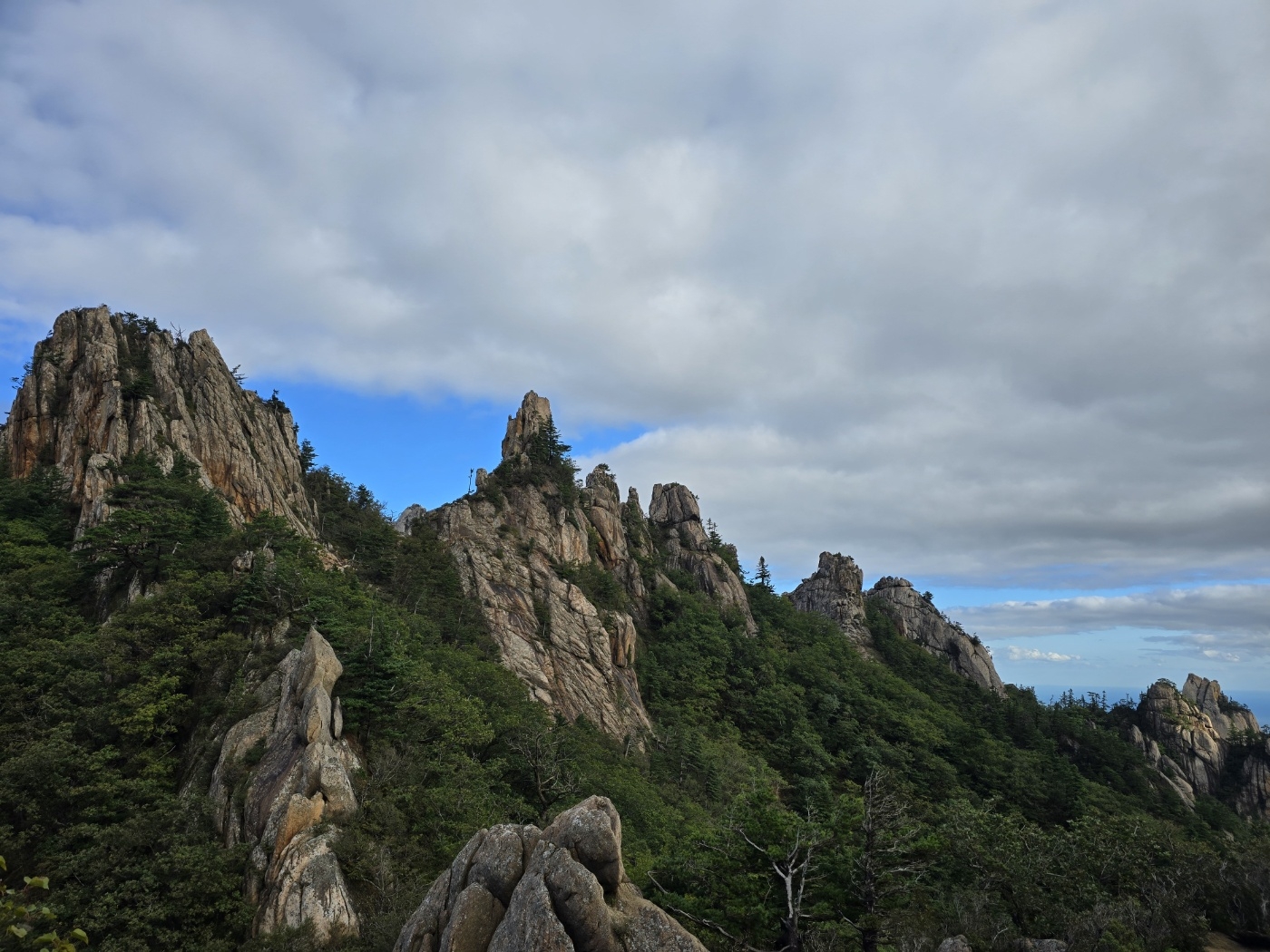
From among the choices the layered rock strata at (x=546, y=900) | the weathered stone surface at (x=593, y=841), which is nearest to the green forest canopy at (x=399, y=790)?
the layered rock strata at (x=546, y=900)

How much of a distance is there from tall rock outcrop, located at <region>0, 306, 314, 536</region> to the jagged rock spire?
2550 cm

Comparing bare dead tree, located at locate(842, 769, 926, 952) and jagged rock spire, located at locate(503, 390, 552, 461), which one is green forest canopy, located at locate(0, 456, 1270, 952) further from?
jagged rock spire, located at locate(503, 390, 552, 461)

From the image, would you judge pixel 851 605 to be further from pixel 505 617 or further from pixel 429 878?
pixel 429 878

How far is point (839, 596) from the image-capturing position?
339ft

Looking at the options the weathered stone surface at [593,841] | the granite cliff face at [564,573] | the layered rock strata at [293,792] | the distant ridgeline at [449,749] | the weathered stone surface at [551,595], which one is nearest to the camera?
the weathered stone surface at [593,841]

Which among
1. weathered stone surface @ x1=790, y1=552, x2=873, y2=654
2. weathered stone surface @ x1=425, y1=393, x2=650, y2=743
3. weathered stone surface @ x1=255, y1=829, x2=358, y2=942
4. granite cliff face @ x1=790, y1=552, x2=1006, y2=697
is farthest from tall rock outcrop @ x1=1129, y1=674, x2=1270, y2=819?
weathered stone surface @ x1=255, y1=829, x2=358, y2=942

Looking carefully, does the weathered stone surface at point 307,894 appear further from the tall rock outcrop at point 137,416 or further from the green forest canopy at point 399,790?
the tall rock outcrop at point 137,416

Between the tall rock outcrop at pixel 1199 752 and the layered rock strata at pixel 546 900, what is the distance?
90.4 meters

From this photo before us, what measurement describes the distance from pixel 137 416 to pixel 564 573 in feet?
126

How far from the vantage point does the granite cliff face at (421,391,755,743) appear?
5588 centimetres

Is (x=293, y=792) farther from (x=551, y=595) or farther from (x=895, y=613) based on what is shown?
(x=895, y=613)

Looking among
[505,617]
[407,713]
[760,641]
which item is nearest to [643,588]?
[760,641]

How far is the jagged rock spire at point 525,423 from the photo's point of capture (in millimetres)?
79812

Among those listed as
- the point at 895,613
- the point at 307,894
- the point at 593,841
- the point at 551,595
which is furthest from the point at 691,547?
the point at 593,841
